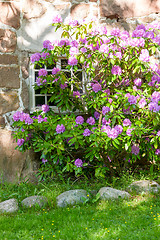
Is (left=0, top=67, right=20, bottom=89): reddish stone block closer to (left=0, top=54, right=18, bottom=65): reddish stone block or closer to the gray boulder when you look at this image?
(left=0, top=54, right=18, bottom=65): reddish stone block

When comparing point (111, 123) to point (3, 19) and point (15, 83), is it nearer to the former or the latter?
point (15, 83)

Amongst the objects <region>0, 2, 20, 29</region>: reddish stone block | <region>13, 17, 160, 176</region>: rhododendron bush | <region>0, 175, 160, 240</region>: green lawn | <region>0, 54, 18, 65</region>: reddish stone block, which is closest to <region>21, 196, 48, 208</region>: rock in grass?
<region>0, 175, 160, 240</region>: green lawn

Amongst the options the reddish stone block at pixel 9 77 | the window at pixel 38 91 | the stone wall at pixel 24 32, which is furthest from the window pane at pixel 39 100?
the reddish stone block at pixel 9 77

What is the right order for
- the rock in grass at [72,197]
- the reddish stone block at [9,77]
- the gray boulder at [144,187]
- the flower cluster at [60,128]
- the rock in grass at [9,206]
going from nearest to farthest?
the rock in grass at [9,206] < the rock in grass at [72,197] < the gray boulder at [144,187] < the flower cluster at [60,128] < the reddish stone block at [9,77]

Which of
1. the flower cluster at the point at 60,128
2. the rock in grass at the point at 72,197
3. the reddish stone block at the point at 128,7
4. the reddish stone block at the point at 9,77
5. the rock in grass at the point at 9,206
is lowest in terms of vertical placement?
the rock in grass at the point at 9,206

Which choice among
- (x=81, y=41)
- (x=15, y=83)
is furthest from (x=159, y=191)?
(x=15, y=83)

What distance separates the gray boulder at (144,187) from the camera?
3438mm

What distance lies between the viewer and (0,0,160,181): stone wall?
13.7 feet

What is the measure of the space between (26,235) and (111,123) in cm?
183

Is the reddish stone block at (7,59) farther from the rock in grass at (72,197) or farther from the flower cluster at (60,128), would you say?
the rock in grass at (72,197)

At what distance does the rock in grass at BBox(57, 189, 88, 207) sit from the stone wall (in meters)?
1.01

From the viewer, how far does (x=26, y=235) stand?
2.56 meters

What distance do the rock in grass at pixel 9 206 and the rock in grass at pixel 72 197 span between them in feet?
1.50

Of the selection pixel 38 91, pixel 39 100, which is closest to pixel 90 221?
pixel 39 100
